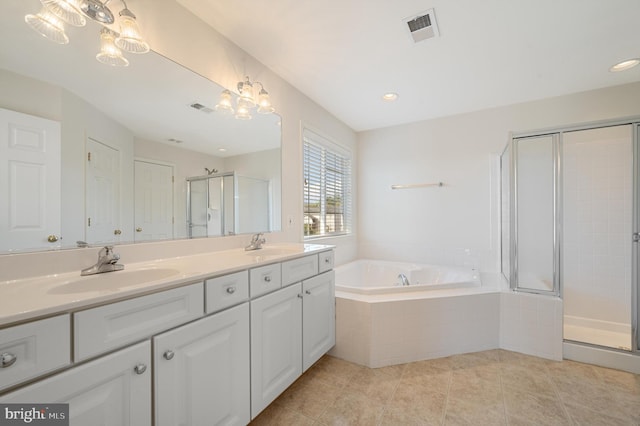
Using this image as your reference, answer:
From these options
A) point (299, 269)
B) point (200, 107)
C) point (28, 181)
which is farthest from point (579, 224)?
point (28, 181)

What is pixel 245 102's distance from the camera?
6.00ft

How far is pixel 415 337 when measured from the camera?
2.04 metres

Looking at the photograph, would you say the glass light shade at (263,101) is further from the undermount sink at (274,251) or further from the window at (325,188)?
the undermount sink at (274,251)

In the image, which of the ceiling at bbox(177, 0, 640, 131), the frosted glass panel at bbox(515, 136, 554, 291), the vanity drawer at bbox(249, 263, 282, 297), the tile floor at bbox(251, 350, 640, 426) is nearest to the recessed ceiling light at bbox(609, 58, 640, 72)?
the ceiling at bbox(177, 0, 640, 131)

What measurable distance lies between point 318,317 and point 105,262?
1.27m

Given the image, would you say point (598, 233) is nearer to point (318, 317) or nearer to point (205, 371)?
point (318, 317)

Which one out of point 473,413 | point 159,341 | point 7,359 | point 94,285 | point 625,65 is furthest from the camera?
point 625,65

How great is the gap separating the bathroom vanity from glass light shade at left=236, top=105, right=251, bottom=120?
0.99 meters

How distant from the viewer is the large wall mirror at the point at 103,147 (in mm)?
930

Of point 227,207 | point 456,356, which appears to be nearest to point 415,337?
point 456,356

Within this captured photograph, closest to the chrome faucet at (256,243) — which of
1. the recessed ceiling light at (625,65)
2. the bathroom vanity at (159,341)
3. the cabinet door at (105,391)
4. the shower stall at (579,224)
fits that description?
the bathroom vanity at (159,341)

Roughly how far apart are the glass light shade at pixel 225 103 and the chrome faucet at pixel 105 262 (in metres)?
1.08

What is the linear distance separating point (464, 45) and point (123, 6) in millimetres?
2064

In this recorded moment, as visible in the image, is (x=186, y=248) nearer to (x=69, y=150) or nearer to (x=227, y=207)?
(x=227, y=207)
